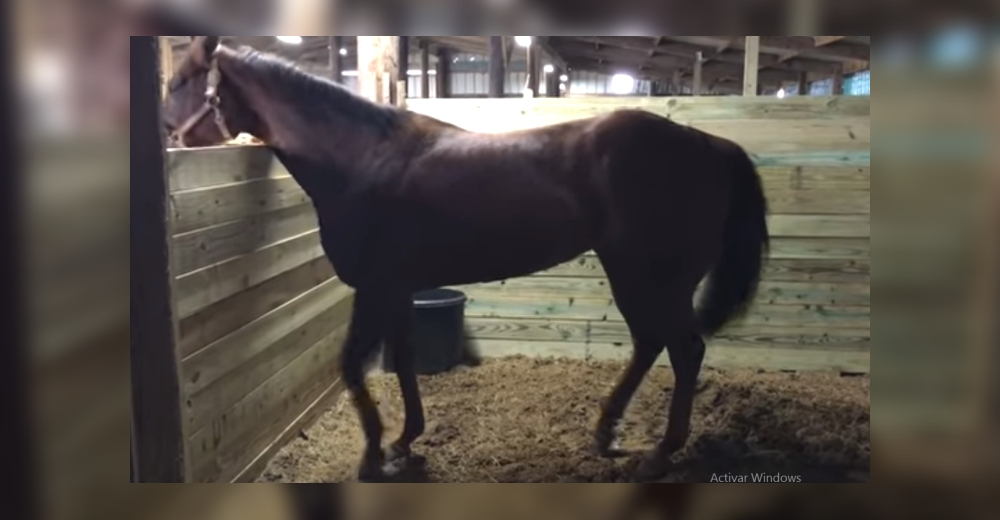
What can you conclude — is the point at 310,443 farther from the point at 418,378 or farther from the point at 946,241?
the point at 946,241

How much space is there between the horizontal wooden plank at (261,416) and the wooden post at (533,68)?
549 millimetres

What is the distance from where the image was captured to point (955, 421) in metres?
1.16

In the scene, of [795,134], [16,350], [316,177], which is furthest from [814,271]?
[16,350]

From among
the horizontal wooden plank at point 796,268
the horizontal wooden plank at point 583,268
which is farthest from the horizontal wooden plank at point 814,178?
the horizontal wooden plank at point 583,268

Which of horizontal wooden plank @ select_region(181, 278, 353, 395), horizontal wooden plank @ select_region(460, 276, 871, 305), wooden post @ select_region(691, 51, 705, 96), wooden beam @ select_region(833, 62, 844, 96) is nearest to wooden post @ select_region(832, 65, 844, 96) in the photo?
wooden beam @ select_region(833, 62, 844, 96)

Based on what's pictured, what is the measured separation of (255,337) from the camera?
1213mm

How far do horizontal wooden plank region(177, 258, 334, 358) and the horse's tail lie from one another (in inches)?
26.4

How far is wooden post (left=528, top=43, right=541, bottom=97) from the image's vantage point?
1199mm

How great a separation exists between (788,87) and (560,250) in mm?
492

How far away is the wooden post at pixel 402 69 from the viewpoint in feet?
3.84

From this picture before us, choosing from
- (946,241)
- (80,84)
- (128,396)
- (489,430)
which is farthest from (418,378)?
(946,241)

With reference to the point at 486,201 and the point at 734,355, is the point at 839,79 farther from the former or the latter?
the point at 486,201

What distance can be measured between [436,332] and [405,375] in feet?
0.31

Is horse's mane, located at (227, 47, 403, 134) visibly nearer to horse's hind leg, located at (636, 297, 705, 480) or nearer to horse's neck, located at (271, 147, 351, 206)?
horse's neck, located at (271, 147, 351, 206)
